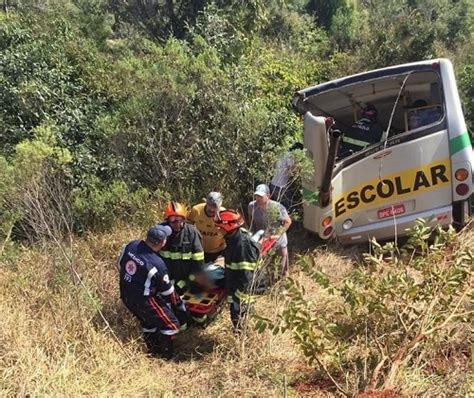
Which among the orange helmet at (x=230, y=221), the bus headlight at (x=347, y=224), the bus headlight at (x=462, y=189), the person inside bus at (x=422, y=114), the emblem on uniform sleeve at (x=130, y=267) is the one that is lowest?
the bus headlight at (x=347, y=224)

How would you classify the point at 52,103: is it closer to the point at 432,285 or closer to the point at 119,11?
the point at 432,285

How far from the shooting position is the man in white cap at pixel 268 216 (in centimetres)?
563

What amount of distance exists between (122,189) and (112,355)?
2.80 metres

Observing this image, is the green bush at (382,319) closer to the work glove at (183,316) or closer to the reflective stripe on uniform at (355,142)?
the work glove at (183,316)

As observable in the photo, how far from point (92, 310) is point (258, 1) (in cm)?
974

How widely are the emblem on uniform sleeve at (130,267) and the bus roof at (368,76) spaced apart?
12.6 feet

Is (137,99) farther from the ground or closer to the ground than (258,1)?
closer to the ground

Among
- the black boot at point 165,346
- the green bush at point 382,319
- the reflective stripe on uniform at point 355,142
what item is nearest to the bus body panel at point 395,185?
the reflective stripe on uniform at point 355,142

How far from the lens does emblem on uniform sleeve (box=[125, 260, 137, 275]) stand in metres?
4.67

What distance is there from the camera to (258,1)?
497 inches

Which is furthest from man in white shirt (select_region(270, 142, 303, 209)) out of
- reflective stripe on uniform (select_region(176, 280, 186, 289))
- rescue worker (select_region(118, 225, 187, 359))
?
rescue worker (select_region(118, 225, 187, 359))

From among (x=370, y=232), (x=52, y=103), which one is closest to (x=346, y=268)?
(x=370, y=232)

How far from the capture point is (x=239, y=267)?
4.83 meters

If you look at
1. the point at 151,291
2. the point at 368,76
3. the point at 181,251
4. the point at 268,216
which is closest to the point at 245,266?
the point at 181,251
